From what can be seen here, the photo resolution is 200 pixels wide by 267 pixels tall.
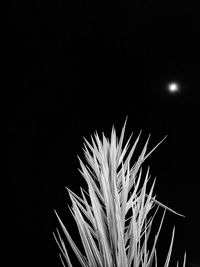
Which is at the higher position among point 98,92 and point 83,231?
point 98,92

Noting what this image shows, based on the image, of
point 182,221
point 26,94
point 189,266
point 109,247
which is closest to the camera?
point 109,247

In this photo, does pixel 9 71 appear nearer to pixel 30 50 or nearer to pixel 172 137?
pixel 30 50

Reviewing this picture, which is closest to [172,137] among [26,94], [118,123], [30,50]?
[118,123]

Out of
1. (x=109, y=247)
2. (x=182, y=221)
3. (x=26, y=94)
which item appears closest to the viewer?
(x=109, y=247)

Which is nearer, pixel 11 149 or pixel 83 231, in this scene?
pixel 83 231

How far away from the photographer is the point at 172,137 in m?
1.92

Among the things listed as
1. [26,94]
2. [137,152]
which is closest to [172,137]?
[137,152]

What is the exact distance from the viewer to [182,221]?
1.85m

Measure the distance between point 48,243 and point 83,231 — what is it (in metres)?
1.73

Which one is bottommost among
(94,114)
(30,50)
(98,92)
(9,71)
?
(94,114)

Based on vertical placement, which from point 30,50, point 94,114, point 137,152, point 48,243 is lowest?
point 48,243

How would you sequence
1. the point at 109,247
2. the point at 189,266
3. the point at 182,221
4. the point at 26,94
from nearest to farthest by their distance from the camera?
the point at 109,247 < the point at 189,266 < the point at 182,221 < the point at 26,94

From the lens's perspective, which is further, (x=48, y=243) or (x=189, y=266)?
(x=48, y=243)

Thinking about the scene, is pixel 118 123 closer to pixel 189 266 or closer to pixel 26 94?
pixel 26 94
